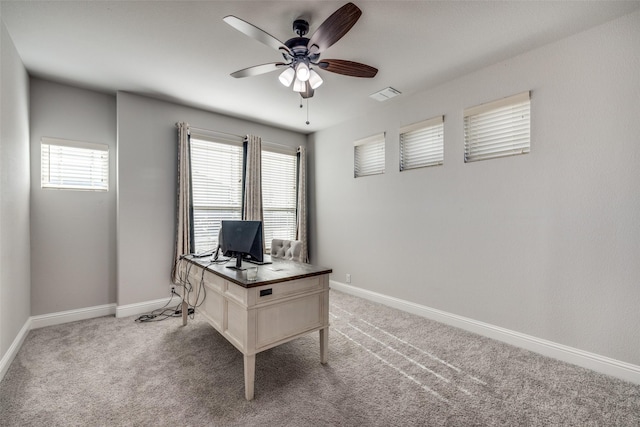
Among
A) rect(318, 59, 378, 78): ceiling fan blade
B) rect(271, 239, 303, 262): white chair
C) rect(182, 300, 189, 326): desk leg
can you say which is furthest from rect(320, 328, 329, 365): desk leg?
rect(318, 59, 378, 78): ceiling fan blade

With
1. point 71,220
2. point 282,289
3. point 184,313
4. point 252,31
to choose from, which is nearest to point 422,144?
point 252,31

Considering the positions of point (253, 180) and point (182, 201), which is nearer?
point (182, 201)

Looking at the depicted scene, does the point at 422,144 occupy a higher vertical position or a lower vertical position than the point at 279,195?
higher

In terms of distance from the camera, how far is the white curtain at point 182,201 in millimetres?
3785

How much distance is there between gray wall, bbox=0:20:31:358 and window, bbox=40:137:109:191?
240 millimetres

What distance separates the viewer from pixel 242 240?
256 cm

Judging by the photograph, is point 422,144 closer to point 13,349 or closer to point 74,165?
point 74,165

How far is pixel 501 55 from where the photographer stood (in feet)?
8.77

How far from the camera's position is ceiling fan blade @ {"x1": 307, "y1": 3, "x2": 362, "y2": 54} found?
164 cm

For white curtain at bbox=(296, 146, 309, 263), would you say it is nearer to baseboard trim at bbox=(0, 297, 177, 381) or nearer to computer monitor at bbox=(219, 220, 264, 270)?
baseboard trim at bbox=(0, 297, 177, 381)

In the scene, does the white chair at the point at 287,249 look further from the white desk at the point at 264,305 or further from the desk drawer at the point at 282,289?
the desk drawer at the point at 282,289

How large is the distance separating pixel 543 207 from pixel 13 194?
478 cm

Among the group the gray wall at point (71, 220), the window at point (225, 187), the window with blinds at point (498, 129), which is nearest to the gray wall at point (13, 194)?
the gray wall at point (71, 220)

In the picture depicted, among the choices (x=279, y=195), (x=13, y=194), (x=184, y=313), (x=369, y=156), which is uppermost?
(x=369, y=156)
